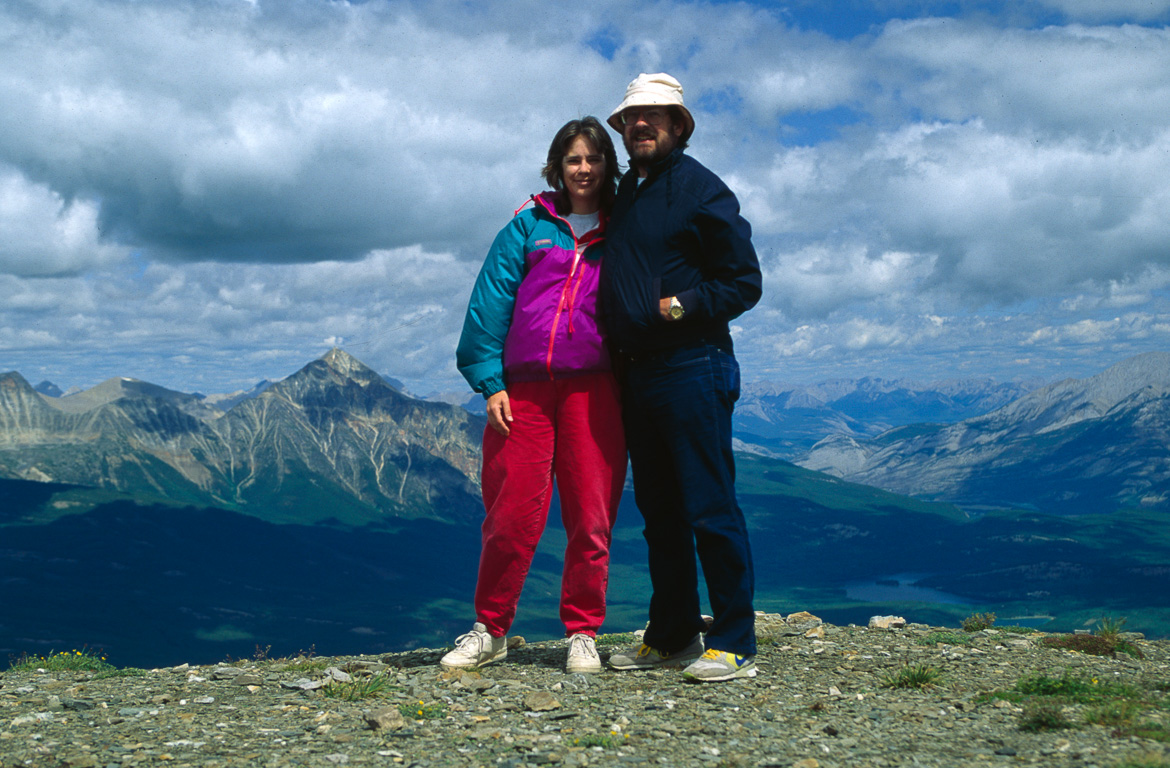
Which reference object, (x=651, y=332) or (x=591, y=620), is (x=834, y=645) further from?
(x=651, y=332)

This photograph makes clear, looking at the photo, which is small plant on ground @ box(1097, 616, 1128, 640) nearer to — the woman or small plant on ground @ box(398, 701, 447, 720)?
the woman

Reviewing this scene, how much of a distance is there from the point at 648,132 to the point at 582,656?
15.7ft

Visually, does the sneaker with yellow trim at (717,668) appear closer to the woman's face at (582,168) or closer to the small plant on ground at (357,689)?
the small plant on ground at (357,689)

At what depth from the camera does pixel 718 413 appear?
23.7 feet

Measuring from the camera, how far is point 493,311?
7809mm

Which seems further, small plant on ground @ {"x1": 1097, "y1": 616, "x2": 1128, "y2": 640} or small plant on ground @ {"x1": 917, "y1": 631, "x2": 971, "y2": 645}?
small plant on ground @ {"x1": 917, "y1": 631, "x2": 971, "y2": 645}

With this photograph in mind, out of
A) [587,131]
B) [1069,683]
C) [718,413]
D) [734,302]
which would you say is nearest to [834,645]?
[1069,683]

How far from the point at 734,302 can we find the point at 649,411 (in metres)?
1.19

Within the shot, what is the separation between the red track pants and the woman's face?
1.72m

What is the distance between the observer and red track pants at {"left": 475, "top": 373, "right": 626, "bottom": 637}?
7766 millimetres

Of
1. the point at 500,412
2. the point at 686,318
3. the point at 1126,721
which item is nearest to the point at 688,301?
the point at 686,318

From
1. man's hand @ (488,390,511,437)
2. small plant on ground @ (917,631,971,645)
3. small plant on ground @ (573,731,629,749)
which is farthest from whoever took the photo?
small plant on ground @ (917,631,971,645)

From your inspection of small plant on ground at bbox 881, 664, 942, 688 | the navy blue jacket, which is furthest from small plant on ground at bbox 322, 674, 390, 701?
small plant on ground at bbox 881, 664, 942, 688

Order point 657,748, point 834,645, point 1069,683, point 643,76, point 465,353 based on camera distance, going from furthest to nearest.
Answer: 1. point 834,645
2. point 465,353
3. point 643,76
4. point 1069,683
5. point 657,748
